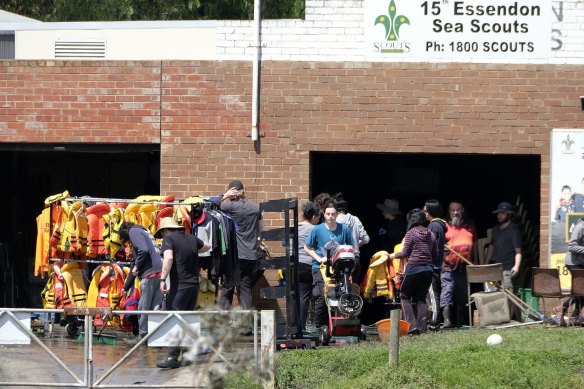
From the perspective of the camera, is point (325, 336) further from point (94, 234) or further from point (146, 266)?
point (94, 234)

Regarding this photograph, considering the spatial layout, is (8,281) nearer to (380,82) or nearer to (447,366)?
(380,82)

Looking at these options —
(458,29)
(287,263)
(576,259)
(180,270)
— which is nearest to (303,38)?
(458,29)

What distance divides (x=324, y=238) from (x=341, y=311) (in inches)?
41.8

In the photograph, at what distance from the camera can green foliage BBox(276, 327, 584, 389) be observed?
1102cm

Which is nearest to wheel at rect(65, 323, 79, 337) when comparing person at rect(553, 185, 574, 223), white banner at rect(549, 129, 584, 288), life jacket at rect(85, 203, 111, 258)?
life jacket at rect(85, 203, 111, 258)

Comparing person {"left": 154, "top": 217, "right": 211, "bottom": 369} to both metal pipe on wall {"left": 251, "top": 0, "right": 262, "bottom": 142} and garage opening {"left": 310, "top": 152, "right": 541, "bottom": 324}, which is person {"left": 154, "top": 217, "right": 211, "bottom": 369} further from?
garage opening {"left": 310, "top": 152, "right": 541, "bottom": 324}

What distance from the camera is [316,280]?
15.4 m

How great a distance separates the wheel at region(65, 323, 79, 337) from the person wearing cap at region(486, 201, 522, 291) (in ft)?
19.7

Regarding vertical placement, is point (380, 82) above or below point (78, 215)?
above

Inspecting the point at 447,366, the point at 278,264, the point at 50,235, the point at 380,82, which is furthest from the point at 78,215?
the point at 447,366

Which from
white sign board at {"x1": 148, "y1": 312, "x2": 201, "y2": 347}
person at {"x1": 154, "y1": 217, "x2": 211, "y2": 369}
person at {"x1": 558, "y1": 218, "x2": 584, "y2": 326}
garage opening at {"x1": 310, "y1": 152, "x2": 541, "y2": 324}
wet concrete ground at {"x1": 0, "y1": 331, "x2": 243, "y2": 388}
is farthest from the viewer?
garage opening at {"x1": 310, "y1": 152, "x2": 541, "y2": 324}

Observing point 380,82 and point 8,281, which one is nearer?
point 380,82

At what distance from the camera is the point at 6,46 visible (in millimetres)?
18281

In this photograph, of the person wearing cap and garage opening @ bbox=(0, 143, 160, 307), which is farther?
garage opening @ bbox=(0, 143, 160, 307)
